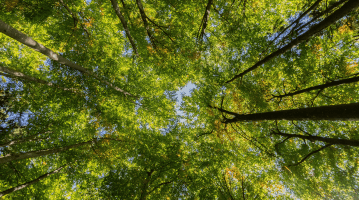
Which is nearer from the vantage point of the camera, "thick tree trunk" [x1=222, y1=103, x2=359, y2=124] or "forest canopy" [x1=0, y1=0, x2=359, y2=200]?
"thick tree trunk" [x1=222, y1=103, x2=359, y2=124]

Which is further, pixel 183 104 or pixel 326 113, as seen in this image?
pixel 183 104

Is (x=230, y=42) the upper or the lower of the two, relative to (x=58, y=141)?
upper

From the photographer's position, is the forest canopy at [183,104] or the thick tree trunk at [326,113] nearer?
the thick tree trunk at [326,113]

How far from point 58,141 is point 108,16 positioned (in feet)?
29.7

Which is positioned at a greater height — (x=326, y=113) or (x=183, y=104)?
(x=183, y=104)

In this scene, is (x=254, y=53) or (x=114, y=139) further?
(x=114, y=139)

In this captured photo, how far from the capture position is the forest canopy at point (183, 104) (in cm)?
616

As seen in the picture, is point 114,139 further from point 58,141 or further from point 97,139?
point 58,141

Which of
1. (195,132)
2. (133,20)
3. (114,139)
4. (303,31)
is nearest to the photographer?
(303,31)

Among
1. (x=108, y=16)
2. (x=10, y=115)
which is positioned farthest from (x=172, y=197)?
(x=108, y=16)

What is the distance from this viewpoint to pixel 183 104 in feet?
33.1

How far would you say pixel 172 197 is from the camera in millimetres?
6340

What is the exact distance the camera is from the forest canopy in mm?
6156

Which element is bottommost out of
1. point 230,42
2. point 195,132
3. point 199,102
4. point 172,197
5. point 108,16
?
point 172,197
